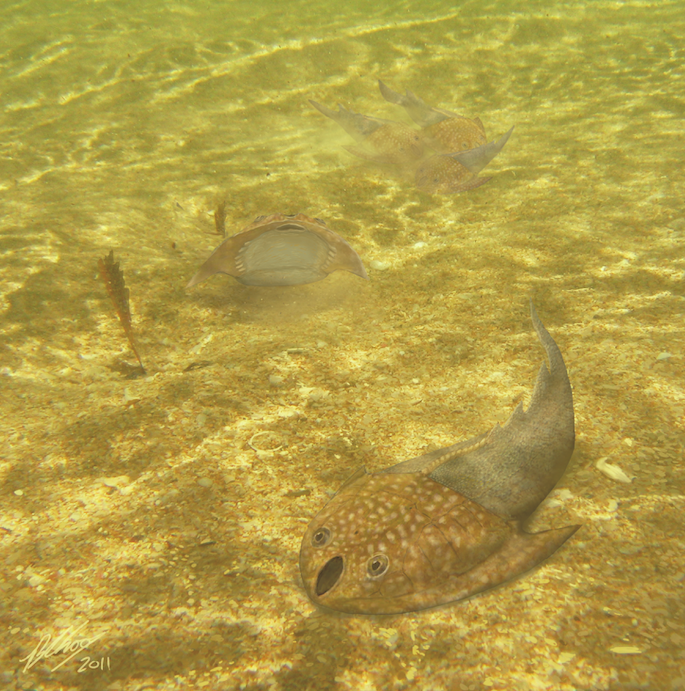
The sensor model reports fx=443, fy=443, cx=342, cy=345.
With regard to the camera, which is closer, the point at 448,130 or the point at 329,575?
the point at 329,575

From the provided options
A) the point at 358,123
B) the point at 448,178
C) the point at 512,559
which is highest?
the point at 358,123

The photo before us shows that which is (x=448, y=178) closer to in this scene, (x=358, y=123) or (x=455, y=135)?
(x=455, y=135)

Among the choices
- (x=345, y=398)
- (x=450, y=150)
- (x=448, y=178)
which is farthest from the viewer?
(x=450, y=150)

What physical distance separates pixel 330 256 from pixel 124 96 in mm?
7492

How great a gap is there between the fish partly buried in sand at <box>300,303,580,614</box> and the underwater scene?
0.04 feet

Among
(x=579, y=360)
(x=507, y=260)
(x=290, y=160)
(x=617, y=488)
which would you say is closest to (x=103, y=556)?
(x=617, y=488)

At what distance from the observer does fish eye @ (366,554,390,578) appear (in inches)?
70.5

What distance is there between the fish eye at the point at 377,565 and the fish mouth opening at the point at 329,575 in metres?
0.13
